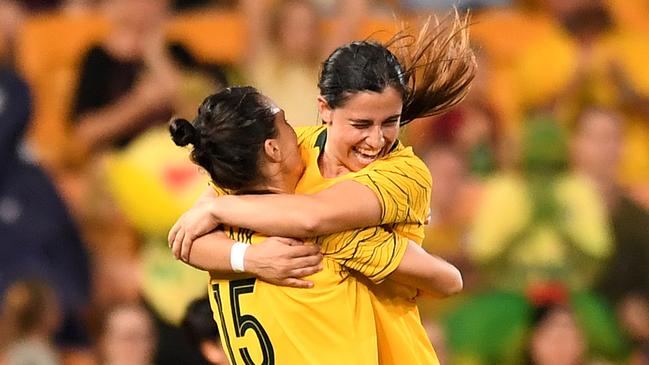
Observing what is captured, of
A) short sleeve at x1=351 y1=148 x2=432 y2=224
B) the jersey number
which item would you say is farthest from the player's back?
short sleeve at x1=351 y1=148 x2=432 y2=224

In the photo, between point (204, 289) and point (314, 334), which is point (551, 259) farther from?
point (314, 334)

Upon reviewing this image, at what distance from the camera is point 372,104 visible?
250 cm

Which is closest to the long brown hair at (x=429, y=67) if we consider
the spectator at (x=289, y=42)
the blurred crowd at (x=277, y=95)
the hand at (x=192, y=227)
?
the hand at (x=192, y=227)

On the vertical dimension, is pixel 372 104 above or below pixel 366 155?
above

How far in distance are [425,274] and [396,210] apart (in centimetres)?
15

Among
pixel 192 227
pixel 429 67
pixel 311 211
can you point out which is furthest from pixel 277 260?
pixel 429 67

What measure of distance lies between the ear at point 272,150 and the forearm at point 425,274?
314mm

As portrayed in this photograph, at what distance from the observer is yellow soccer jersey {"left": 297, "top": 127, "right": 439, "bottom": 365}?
8.34 ft

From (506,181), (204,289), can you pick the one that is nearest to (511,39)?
(506,181)

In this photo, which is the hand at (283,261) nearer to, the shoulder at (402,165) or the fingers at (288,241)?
the fingers at (288,241)

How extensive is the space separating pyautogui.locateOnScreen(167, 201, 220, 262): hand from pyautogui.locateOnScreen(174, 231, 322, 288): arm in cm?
5

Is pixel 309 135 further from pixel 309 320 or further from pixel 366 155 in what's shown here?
pixel 309 320

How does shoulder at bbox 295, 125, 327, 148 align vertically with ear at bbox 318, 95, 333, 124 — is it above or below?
below

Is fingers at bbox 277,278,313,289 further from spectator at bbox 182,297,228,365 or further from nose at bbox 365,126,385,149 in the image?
spectator at bbox 182,297,228,365
